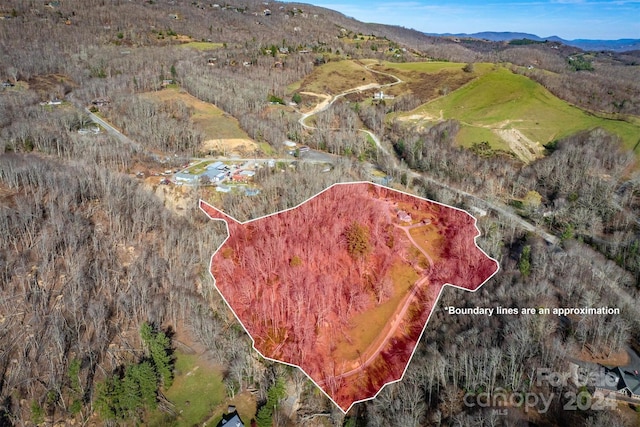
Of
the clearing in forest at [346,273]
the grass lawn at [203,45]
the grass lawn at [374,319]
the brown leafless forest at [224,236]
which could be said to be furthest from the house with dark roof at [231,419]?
the grass lawn at [203,45]

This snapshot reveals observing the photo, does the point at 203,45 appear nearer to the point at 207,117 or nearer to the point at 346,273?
the point at 207,117

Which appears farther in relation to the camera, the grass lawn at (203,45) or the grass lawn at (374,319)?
the grass lawn at (203,45)

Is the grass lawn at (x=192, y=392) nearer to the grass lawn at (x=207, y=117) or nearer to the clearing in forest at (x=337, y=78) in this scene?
the grass lawn at (x=207, y=117)

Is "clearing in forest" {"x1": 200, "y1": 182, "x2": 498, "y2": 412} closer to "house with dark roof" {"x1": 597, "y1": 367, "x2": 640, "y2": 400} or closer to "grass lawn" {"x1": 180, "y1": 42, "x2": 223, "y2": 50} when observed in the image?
"house with dark roof" {"x1": 597, "y1": 367, "x2": 640, "y2": 400}

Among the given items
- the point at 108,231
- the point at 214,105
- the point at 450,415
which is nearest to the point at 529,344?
the point at 450,415

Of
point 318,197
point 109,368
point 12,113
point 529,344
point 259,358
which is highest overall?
point 318,197

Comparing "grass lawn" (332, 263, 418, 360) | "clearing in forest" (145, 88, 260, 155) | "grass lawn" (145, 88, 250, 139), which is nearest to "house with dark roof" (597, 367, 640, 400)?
"grass lawn" (332, 263, 418, 360)

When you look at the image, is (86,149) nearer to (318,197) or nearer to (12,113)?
(12,113)
